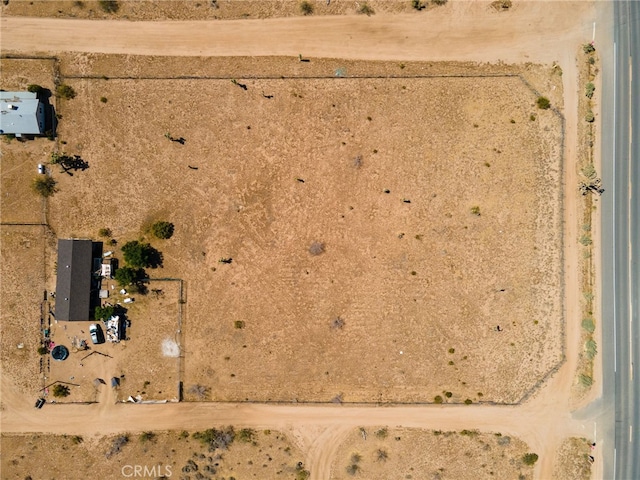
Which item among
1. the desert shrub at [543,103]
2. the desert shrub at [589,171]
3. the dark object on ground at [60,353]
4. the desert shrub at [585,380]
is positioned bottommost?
the desert shrub at [585,380]

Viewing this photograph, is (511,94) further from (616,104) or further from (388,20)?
(388,20)

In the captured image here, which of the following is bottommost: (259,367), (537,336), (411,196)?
(259,367)

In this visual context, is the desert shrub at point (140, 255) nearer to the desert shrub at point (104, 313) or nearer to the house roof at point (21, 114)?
the desert shrub at point (104, 313)

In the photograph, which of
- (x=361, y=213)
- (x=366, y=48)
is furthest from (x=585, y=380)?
(x=366, y=48)

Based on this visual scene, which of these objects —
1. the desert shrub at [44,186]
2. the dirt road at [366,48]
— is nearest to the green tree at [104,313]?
the dirt road at [366,48]

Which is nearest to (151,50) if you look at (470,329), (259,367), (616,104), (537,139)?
(259,367)

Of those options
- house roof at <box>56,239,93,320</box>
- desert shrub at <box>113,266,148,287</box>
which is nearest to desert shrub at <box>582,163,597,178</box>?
desert shrub at <box>113,266,148,287</box>

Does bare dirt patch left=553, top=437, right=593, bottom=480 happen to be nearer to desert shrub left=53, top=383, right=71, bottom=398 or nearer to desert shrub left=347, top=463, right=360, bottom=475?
desert shrub left=347, top=463, right=360, bottom=475
